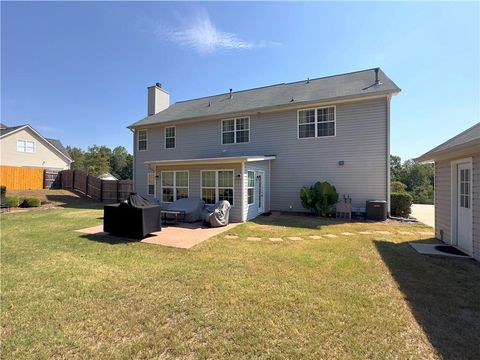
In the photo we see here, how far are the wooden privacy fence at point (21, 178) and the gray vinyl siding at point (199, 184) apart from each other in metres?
17.2

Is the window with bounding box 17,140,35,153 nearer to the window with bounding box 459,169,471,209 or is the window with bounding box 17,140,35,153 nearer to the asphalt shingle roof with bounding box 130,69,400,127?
the asphalt shingle roof with bounding box 130,69,400,127

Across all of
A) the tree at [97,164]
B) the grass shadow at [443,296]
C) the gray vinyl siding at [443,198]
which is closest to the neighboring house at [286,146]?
the gray vinyl siding at [443,198]

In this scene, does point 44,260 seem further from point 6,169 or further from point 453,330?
point 6,169

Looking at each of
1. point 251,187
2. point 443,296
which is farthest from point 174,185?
point 443,296

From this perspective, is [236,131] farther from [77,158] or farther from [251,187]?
[77,158]

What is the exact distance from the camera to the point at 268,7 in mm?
10016

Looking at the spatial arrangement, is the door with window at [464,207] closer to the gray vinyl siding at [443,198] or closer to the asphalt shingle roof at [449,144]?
the gray vinyl siding at [443,198]

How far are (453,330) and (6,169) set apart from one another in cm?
2816

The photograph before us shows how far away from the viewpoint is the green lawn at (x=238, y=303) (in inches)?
96.9

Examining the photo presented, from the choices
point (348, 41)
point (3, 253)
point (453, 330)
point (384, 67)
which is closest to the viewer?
point (453, 330)

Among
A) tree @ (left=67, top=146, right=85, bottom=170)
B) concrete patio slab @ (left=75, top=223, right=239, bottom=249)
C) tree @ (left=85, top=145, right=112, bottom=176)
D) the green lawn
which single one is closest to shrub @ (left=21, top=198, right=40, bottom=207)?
concrete patio slab @ (left=75, top=223, right=239, bottom=249)

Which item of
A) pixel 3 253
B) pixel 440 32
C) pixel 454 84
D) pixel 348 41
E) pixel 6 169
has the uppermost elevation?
pixel 348 41

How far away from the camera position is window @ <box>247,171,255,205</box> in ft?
34.2

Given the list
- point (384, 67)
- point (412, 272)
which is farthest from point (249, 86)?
point (412, 272)
